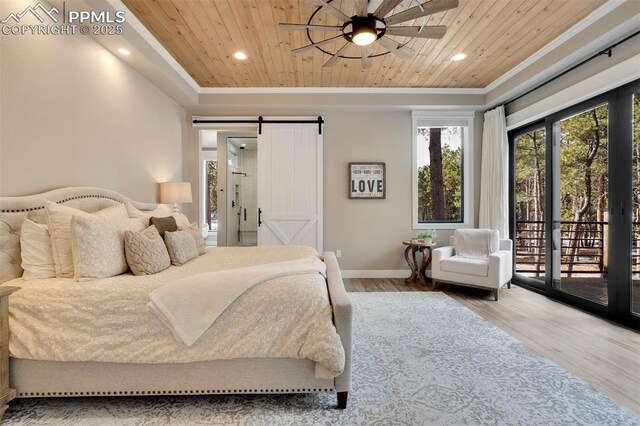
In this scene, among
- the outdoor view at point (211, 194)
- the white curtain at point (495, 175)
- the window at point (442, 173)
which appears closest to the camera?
the white curtain at point (495, 175)

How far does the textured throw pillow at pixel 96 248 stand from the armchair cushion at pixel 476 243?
4.01m

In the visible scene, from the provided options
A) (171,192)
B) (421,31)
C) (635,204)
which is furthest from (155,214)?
(635,204)

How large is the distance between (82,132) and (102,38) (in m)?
0.89

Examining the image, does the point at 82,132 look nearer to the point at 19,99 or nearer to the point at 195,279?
the point at 19,99

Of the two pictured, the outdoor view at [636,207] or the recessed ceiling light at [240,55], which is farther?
the recessed ceiling light at [240,55]

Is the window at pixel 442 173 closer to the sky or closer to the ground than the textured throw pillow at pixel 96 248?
closer to the sky

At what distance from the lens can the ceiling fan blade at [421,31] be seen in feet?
7.44

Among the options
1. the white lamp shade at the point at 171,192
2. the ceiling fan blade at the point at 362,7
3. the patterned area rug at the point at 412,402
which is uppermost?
the ceiling fan blade at the point at 362,7

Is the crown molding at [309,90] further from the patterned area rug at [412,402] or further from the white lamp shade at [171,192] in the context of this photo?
the patterned area rug at [412,402]

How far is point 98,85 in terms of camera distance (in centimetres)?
280

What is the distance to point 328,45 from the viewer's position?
328 centimetres

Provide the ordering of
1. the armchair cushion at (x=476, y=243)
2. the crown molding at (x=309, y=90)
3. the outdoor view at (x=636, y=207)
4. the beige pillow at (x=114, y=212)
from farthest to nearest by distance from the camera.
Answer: the crown molding at (x=309, y=90), the armchair cushion at (x=476, y=243), the outdoor view at (x=636, y=207), the beige pillow at (x=114, y=212)

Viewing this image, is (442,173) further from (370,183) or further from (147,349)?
(147,349)

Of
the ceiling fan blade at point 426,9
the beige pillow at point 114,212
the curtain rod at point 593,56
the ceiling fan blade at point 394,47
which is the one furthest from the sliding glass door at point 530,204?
the beige pillow at point 114,212
